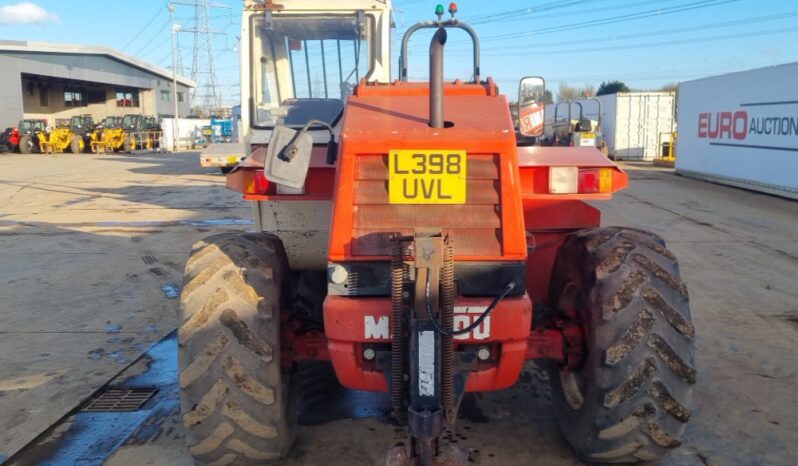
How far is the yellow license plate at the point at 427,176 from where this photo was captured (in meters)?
Result: 2.95

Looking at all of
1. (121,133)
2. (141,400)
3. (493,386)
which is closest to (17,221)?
(141,400)

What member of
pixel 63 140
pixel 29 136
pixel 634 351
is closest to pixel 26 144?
pixel 29 136

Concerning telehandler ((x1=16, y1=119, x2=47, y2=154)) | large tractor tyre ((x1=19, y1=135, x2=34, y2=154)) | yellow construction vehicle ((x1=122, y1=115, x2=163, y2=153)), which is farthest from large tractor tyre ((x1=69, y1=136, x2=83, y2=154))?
yellow construction vehicle ((x1=122, y1=115, x2=163, y2=153))

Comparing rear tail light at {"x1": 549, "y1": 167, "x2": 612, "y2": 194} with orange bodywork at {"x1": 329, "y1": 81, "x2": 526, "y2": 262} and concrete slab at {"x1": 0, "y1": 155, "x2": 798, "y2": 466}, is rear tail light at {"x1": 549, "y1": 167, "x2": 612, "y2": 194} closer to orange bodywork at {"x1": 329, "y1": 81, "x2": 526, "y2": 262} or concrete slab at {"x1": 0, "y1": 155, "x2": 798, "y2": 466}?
orange bodywork at {"x1": 329, "y1": 81, "x2": 526, "y2": 262}

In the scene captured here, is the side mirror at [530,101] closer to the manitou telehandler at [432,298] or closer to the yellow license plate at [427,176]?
the manitou telehandler at [432,298]

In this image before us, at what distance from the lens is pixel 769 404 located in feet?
14.4

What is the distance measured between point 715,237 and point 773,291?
3492 millimetres

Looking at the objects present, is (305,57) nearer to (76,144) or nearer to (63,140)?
(76,144)

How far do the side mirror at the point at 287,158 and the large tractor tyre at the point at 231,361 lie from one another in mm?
565

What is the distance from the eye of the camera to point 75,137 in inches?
1580

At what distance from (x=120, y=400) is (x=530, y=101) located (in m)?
3.48

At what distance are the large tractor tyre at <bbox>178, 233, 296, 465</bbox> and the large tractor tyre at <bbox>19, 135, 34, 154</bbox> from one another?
4172cm

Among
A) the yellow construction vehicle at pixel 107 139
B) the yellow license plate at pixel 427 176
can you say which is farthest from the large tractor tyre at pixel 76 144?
the yellow license plate at pixel 427 176

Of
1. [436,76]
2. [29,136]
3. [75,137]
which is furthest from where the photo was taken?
[75,137]
